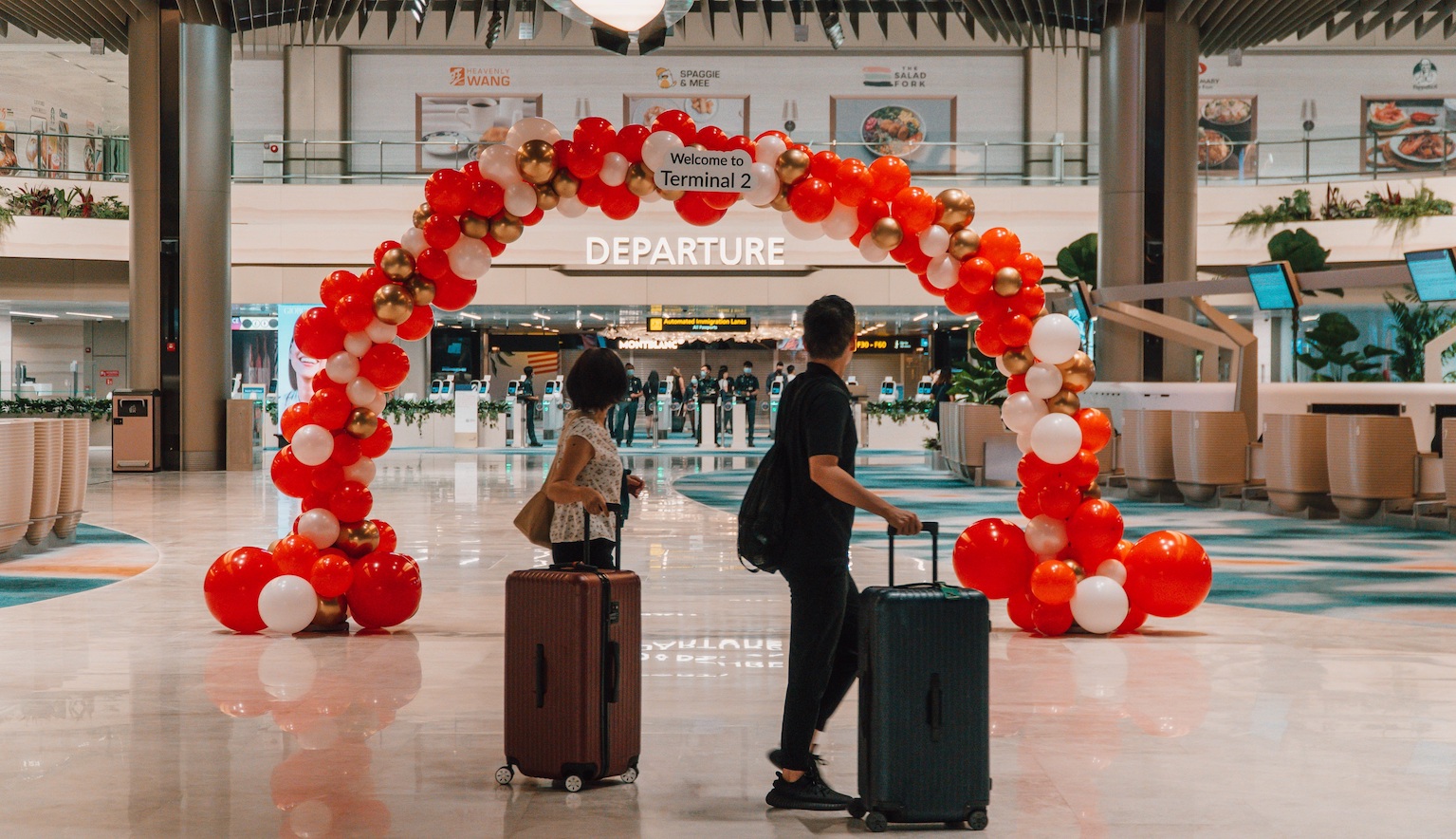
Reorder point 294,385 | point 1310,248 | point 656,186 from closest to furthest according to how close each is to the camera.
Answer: point 656,186 < point 1310,248 < point 294,385

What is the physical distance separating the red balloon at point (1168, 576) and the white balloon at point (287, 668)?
3.39 m

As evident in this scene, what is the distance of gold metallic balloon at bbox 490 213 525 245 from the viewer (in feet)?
18.4

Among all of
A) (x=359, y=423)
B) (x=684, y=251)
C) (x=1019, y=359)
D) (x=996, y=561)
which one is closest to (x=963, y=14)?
(x=684, y=251)

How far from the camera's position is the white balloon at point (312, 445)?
571cm

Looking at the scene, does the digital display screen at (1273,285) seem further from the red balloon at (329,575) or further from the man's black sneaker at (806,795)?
the man's black sneaker at (806,795)

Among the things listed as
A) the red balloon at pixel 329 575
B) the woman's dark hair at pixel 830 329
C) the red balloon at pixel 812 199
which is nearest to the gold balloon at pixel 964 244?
the red balloon at pixel 812 199

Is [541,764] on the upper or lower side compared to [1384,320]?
lower

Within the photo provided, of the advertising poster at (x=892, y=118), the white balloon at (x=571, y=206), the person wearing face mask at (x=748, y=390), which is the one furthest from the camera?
the advertising poster at (x=892, y=118)

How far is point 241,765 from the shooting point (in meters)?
3.54

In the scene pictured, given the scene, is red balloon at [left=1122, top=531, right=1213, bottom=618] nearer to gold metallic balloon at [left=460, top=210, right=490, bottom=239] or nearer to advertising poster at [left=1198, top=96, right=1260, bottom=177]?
gold metallic balloon at [left=460, top=210, right=490, bottom=239]

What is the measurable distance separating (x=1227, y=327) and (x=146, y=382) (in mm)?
12855

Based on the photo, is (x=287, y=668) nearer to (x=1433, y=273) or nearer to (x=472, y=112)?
(x=1433, y=273)

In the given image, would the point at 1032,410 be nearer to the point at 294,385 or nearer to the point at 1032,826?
the point at 1032,826

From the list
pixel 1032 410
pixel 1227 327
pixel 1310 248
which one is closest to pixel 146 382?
pixel 1227 327
